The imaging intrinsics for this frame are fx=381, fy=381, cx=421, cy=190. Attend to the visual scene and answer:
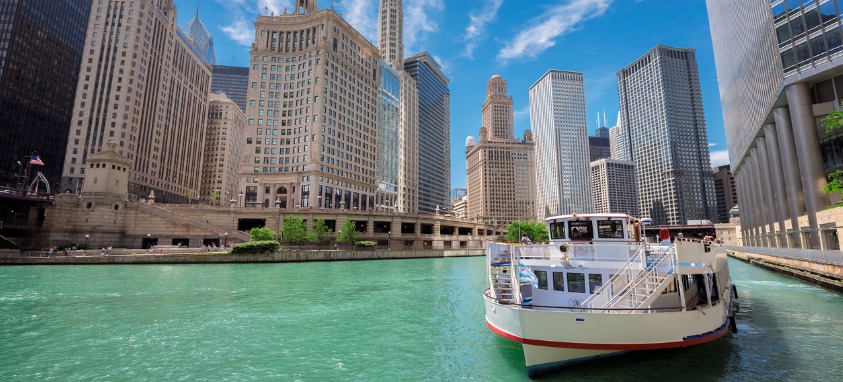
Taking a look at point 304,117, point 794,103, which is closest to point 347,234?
point 304,117

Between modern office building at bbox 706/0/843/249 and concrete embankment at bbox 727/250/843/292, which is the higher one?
modern office building at bbox 706/0/843/249

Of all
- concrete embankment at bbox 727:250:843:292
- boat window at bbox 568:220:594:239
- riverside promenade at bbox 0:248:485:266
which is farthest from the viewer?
riverside promenade at bbox 0:248:485:266

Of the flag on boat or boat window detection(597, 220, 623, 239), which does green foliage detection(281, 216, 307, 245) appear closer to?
the flag on boat

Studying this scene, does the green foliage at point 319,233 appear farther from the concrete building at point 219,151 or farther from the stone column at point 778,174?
the concrete building at point 219,151

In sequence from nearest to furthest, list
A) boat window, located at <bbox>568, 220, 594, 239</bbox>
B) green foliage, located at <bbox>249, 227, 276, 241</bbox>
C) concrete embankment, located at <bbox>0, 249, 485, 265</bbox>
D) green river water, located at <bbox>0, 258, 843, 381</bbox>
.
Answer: green river water, located at <bbox>0, 258, 843, 381</bbox> → boat window, located at <bbox>568, 220, 594, 239</bbox> → concrete embankment, located at <bbox>0, 249, 485, 265</bbox> → green foliage, located at <bbox>249, 227, 276, 241</bbox>

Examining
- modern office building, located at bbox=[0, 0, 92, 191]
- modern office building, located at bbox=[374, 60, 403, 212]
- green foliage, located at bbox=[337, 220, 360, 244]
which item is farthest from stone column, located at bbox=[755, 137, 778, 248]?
modern office building, located at bbox=[0, 0, 92, 191]

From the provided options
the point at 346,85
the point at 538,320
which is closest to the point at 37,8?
the point at 346,85

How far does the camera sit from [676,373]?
1360 centimetres

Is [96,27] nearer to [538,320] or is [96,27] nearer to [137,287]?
[137,287]

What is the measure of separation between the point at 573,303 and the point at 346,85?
12308 centimetres

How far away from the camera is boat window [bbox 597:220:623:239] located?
58.4ft

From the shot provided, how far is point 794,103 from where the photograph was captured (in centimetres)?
A: 4766

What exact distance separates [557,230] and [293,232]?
2838 inches

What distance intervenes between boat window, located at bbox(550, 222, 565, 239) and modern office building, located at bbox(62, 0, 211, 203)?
4998 inches
